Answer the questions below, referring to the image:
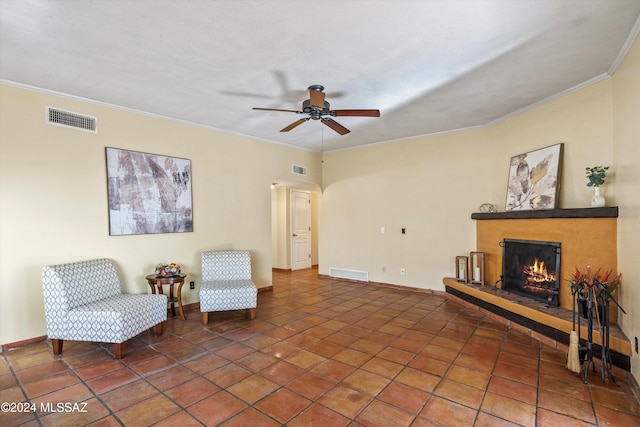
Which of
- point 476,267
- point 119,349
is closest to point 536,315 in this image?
point 476,267

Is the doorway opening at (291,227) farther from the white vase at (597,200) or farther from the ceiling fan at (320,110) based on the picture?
the white vase at (597,200)

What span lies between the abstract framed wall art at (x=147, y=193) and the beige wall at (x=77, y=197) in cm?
10

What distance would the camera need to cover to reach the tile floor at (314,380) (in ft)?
7.02

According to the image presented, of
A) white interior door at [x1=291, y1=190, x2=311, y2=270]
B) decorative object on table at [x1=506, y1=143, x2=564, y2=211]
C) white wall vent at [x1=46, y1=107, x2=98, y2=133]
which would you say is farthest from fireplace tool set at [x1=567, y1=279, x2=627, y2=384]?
white interior door at [x1=291, y1=190, x2=311, y2=270]

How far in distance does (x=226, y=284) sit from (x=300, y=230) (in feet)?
12.7

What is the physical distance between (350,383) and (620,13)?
11.4ft

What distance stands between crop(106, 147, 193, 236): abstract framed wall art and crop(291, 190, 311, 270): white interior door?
3461mm

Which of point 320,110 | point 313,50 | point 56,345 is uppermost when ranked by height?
point 313,50

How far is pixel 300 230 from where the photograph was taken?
805cm

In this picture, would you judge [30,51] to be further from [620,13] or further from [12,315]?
[620,13]

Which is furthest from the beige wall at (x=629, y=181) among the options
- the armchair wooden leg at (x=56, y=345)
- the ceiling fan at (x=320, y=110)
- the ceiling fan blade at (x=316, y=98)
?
the armchair wooden leg at (x=56, y=345)

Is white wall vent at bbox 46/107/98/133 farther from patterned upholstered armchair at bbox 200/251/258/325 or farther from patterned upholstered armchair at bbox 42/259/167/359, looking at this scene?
patterned upholstered armchair at bbox 200/251/258/325

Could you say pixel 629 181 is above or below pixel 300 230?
above

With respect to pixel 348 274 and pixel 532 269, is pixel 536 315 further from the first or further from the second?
pixel 348 274
